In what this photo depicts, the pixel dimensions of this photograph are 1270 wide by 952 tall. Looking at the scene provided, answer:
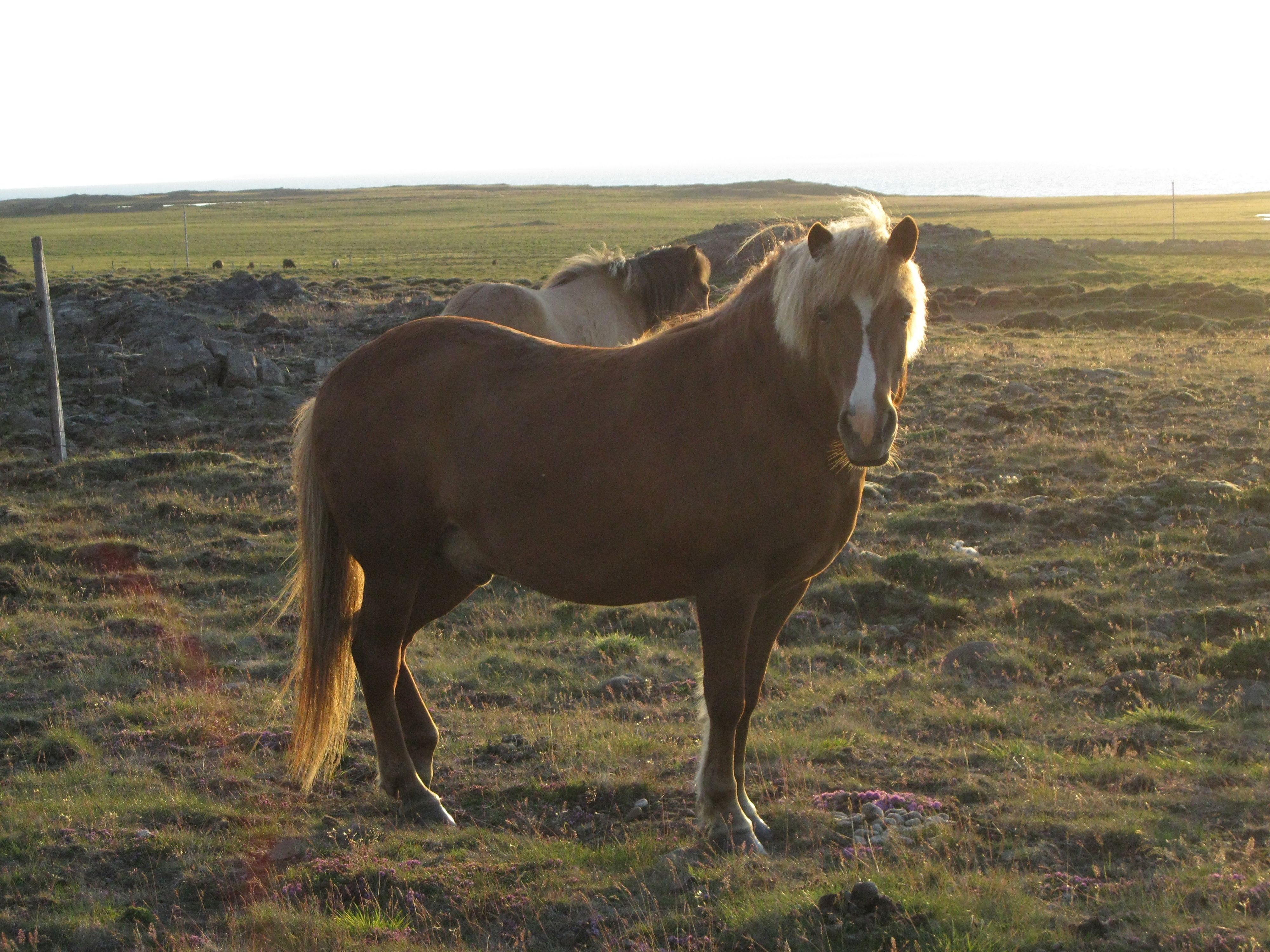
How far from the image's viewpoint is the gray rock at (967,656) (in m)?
6.45

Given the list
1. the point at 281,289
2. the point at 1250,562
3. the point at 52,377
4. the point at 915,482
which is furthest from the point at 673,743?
the point at 281,289

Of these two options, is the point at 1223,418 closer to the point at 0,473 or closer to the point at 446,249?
the point at 0,473

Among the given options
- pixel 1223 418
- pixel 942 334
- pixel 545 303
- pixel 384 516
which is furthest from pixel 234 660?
pixel 942 334

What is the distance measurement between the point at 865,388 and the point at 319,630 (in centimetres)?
283

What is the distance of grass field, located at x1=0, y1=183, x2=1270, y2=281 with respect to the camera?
48156 mm

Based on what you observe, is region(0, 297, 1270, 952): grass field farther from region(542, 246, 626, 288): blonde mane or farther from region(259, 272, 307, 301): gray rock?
region(259, 272, 307, 301): gray rock

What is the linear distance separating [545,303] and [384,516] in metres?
5.37

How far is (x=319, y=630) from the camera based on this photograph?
16.2 ft

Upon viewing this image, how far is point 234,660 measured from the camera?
665 cm

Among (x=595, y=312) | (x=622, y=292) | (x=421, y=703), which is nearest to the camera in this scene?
(x=421, y=703)

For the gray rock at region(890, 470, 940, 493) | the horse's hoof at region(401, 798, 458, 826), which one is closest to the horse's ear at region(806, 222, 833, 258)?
the horse's hoof at region(401, 798, 458, 826)

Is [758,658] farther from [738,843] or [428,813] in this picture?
[428,813]

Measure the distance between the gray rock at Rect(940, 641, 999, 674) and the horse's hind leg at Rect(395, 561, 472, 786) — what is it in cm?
313

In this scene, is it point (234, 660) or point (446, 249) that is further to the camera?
point (446, 249)
